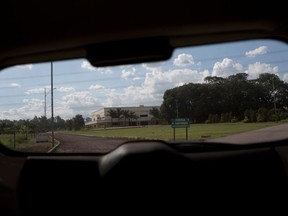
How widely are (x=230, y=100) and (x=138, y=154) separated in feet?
7.24

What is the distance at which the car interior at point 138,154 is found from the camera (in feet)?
7.66

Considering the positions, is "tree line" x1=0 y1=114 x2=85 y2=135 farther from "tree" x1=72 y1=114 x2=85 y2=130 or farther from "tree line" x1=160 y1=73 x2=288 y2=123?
"tree line" x1=160 y1=73 x2=288 y2=123

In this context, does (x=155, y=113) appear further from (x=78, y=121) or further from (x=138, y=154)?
(x=138, y=154)

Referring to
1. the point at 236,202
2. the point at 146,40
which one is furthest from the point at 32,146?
the point at 236,202

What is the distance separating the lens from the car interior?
2.34m

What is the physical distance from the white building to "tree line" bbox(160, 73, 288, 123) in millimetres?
238

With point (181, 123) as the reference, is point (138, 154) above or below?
below

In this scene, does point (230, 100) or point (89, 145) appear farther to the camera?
point (89, 145)

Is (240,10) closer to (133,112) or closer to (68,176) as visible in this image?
(133,112)

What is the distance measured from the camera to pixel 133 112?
15.9ft

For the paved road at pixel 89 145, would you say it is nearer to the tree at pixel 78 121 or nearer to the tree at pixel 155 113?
the tree at pixel 78 121

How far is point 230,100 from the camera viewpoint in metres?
4.35

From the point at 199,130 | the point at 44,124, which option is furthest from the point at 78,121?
Result: the point at 199,130

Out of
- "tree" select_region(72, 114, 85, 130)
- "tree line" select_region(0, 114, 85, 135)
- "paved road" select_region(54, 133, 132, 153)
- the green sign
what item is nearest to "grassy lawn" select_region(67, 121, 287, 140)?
the green sign
